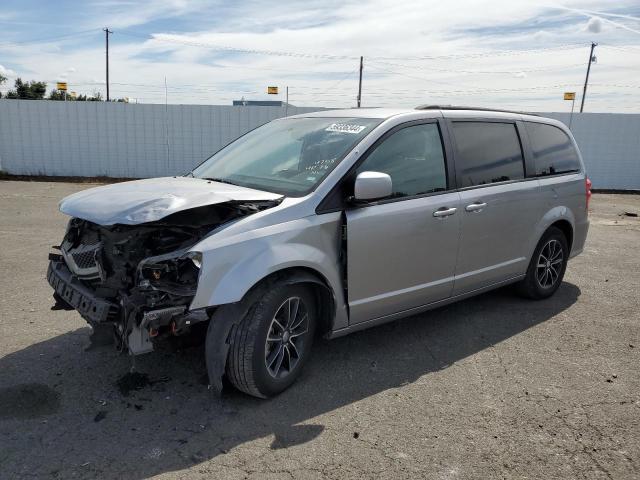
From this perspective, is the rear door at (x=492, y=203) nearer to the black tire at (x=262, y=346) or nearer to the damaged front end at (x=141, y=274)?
the black tire at (x=262, y=346)

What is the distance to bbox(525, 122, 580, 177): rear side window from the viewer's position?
553 cm

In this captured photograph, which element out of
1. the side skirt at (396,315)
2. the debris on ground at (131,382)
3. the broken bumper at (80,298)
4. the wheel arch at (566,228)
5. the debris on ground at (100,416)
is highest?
the wheel arch at (566,228)

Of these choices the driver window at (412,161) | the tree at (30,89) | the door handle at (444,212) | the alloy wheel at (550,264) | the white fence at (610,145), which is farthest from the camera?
the tree at (30,89)

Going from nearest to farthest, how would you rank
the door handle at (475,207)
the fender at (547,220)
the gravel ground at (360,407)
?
1. the gravel ground at (360,407)
2. the door handle at (475,207)
3. the fender at (547,220)

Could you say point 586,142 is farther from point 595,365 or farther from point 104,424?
point 104,424

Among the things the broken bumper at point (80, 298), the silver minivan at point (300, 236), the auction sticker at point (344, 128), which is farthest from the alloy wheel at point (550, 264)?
the broken bumper at point (80, 298)

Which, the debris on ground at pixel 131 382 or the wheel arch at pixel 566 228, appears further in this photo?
the wheel arch at pixel 566 228

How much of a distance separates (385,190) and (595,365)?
7.37ft

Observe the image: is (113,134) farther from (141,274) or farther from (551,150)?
(141,274)

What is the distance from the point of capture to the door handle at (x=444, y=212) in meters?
4.32

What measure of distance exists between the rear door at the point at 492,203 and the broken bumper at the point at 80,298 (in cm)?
281

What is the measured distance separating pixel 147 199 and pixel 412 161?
204cm

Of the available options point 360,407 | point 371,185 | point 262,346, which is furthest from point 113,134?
A: point 360,407

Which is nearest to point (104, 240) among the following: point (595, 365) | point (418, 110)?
point (418, 110)
